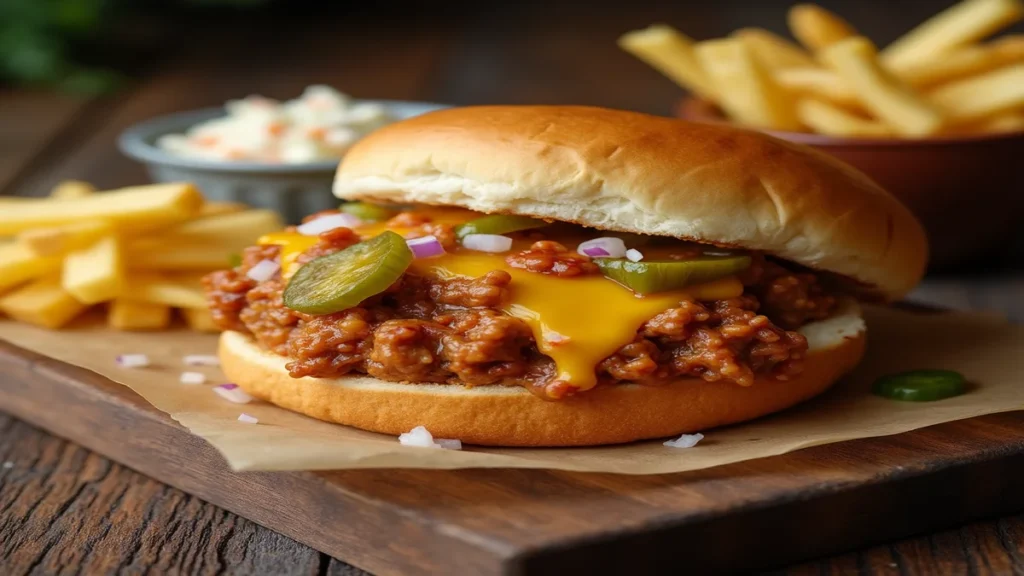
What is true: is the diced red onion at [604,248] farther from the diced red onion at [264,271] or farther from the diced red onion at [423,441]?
the diced red onion at [264,271]

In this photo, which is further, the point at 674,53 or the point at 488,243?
the point at 674,53

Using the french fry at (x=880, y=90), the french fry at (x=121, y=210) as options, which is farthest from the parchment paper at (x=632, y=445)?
the french fry at (x=880, y=90)

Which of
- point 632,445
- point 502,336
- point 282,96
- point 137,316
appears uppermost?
point 502,336

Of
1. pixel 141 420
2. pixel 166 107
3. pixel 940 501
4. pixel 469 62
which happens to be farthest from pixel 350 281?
pixel 469 62

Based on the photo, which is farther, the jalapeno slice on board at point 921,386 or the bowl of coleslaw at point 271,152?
the bowl of coleslaw at point 271,152

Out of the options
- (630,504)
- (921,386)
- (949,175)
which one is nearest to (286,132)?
(949,175)

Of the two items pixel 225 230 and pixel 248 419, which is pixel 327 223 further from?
pixel 225 230
